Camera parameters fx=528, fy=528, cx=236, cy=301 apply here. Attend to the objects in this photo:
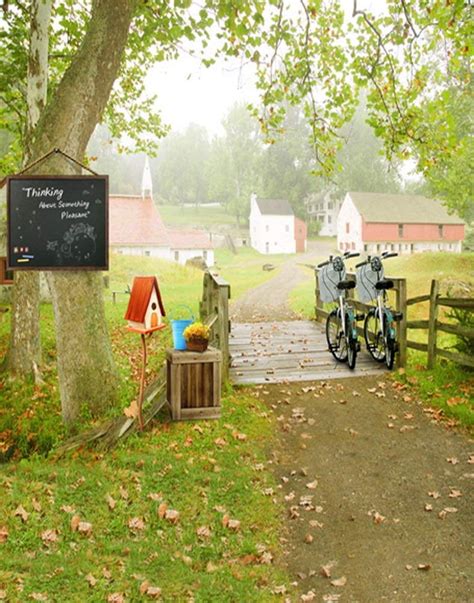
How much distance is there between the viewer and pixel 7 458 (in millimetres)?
7949

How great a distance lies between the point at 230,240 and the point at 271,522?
53574mm

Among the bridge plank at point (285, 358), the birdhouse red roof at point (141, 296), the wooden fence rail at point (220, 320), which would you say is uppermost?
the birdhouse red roof at point (141, 296)

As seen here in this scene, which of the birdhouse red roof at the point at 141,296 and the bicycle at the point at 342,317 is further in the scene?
the bicycle at the point at 342,317

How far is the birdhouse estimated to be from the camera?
21.1 ft

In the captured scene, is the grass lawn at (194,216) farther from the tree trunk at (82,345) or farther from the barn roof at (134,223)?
the tree trunk at (82,345)

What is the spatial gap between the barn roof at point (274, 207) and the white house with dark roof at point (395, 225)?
6.61m

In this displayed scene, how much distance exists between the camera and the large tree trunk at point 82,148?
6.77 meters

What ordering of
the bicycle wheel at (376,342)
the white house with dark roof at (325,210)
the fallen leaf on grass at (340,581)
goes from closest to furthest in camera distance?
the fallen leaf on grass at (340,581)
the bicycle wheel at (376,342)
the white house with dark roof at (325,210)

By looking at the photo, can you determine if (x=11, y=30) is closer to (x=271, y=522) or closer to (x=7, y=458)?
(x=7, y=458)

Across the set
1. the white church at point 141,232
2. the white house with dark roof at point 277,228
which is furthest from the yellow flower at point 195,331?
the white house with dark roof at point 277,228

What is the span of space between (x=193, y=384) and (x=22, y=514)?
274 cm

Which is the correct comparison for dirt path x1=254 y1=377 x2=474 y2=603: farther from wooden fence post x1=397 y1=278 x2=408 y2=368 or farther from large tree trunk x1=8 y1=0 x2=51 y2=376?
large tree trunk x1=8 y1=0 x2=51 y2=376

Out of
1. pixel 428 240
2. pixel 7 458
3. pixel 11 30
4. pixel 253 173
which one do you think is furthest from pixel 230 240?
pixel 7 458

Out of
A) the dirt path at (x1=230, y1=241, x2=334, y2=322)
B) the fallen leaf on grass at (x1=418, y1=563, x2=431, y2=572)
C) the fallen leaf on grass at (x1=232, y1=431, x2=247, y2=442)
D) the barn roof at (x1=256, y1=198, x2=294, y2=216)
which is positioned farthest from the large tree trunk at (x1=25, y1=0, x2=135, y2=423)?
the barn roof at (x1=256, y1=198, x2=294, y2=216)
